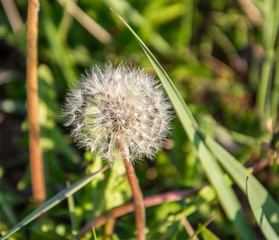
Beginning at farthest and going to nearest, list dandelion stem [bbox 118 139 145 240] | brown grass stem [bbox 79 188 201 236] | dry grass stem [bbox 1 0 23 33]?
dry grass stem [bbox 1 0 23 33]
brown grass stem [bbox 79 188 201 236]
dandelion stem [bbox 118 139 145 240]

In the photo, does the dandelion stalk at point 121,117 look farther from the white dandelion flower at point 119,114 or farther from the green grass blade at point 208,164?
the green grass blade at point 208,164

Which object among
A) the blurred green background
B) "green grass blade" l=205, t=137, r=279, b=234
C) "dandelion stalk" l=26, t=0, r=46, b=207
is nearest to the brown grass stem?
the blurred green background

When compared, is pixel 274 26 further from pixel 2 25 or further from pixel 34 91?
pixel 2 25

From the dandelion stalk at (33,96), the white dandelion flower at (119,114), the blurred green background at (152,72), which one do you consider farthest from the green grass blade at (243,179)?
the dandelion stalk at (33,96)

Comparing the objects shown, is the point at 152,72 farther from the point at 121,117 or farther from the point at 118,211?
the point at 121,117

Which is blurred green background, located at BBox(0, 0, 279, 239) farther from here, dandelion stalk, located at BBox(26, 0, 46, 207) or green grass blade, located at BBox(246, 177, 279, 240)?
green grass blade, located at BBox(246, 177, 279, 240)

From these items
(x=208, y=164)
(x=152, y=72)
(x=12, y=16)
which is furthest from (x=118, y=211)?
(x=12, y=16)
